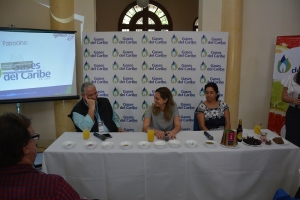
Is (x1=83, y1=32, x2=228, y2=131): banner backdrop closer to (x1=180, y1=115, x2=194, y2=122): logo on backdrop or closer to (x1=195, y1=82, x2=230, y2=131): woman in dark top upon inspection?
(x1=180, y1=115, x2=194, y2=122): logo on backdrop

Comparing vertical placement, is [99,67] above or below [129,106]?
above

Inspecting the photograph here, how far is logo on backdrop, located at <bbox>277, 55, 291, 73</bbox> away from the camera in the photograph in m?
3.53

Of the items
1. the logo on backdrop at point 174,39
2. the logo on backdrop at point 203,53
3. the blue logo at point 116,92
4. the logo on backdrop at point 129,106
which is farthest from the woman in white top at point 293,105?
the blue logo at point 116,92

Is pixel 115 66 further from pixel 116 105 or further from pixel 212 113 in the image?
pixel 212 113

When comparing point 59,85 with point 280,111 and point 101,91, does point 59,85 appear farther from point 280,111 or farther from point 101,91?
point 280,111

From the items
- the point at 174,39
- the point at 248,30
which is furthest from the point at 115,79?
the point at 248,30

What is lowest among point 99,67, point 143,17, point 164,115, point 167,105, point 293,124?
point 293,124

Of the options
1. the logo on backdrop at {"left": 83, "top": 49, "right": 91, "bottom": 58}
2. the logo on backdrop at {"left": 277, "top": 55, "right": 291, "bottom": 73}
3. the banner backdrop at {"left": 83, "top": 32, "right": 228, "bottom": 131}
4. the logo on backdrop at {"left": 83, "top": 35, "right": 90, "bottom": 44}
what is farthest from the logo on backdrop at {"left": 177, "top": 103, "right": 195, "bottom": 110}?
the logo on backdrop at {"left": 83, "top": 35, "right": 90, "bottom": 44}

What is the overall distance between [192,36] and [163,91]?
1.26 meters

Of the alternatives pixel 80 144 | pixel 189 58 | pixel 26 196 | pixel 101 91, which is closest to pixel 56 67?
pixel 101 91

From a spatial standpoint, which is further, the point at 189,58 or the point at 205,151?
the point at 189,58

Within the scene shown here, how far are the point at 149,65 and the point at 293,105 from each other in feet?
6.37

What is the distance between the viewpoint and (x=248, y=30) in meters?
3.82

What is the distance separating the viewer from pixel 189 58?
3.56 meters
